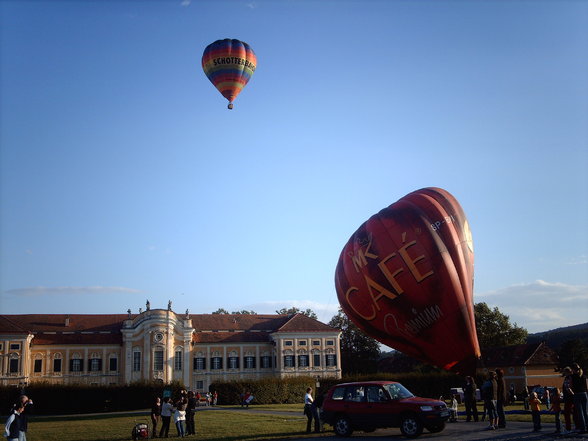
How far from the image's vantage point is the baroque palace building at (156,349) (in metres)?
65.4

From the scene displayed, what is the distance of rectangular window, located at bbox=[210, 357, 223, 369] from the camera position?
69500mm

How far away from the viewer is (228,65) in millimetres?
A: 36031

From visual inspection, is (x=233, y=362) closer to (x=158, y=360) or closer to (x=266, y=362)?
(x=266, y=362)

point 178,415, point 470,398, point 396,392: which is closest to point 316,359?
point 470,398

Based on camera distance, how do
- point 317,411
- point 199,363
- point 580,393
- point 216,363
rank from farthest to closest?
1. point 216,363
2. point 199,363
3. point 317,411
4. point 580,393

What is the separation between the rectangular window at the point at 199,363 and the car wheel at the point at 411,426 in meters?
54.4

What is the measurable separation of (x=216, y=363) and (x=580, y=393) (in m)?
57.9

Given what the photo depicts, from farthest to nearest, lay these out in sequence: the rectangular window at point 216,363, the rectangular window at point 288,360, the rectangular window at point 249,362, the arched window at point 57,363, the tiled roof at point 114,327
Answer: the rectangular window at point 249,362 → the rectangular window at point 216,363 → the rectangular window at point 288,360 → the tiled roof at point 114,327 → the arched window at point 57,363

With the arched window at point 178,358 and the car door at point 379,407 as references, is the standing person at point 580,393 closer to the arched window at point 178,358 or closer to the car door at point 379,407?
the car door at point 379,407

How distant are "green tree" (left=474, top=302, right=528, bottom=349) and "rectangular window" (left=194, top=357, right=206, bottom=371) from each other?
3521 centimetres

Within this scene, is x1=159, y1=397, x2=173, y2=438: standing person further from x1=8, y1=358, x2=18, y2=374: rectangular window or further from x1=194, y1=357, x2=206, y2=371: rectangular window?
x1=8, y1=358, x2=18, y2=374: rectangular window

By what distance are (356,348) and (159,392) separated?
112 ft

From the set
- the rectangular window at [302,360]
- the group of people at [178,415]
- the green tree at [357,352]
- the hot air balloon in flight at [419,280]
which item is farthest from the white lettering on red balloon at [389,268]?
the green tree at [357,352]

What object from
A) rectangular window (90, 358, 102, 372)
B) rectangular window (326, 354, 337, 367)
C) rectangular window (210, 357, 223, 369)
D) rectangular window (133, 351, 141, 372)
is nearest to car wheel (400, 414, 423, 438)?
rectangular window (326, 354, 337, 367)
